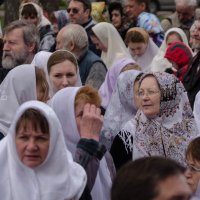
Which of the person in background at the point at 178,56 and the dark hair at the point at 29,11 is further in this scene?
the dark hair at the point at 29,11

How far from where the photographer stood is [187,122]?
7262 mm

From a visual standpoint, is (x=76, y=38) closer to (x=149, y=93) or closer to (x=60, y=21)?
(x=149, y=93)

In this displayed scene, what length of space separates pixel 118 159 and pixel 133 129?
0.29 metres

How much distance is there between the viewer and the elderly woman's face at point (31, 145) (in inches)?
198

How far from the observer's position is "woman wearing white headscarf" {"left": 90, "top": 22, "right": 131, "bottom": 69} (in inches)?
465

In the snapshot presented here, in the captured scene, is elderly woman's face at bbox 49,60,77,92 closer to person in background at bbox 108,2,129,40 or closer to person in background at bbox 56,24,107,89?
person in background at bbox 56,24,107,89

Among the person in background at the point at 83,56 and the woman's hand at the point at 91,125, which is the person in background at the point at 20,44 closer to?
the person in background at the point at 83,56

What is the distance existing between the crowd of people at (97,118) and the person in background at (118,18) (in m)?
1.18

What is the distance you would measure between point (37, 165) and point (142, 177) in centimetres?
171

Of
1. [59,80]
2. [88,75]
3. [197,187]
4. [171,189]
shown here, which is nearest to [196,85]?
[88,75]

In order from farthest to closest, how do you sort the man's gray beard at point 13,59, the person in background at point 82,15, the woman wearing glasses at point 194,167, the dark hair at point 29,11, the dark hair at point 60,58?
the dark hair at point 29,11, the person in background at point 82,15, the man's gray beard at point 13,59, the dark hair at point 60,58, the woman wearing glasses at point 194,167

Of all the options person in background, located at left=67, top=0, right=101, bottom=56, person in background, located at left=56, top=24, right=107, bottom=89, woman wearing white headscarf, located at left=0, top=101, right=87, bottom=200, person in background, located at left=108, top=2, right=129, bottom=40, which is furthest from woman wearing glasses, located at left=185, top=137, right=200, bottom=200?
person in background, located at left=108, top=2, right=129, bottom=40

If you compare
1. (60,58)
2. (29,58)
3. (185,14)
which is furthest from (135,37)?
(60,58)

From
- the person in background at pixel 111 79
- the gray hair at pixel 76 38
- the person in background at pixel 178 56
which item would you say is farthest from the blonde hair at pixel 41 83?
the person in background at pixel 178 56
